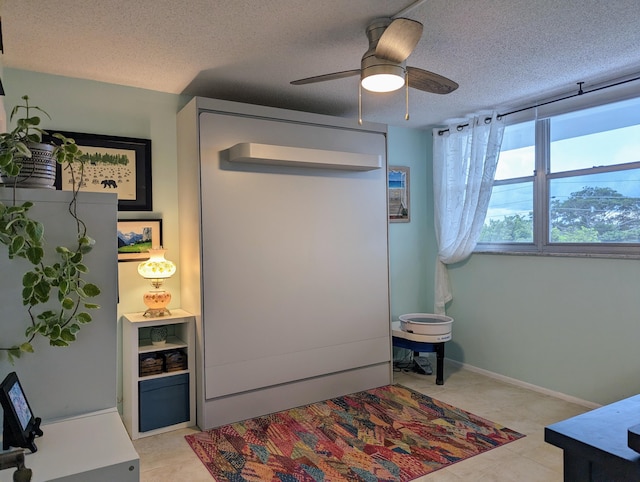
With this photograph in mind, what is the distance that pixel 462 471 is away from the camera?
2.51m

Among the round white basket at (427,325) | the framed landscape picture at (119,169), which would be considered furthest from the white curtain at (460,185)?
the framed landscape picture at (119,169)

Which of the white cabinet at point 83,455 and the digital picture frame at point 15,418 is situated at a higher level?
the digital picture frame at point 15,418

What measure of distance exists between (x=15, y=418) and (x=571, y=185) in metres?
3.78

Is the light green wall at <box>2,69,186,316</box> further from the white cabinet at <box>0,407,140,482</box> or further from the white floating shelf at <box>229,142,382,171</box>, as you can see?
the white cabinet at <box>0,407,140,482</box>

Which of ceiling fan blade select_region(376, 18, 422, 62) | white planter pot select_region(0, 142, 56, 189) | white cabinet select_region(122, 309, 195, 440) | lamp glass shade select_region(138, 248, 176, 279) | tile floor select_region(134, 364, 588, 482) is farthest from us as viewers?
lamp glass shade select_region(138, 248, 176, 279)

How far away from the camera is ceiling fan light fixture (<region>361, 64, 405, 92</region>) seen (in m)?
2.24

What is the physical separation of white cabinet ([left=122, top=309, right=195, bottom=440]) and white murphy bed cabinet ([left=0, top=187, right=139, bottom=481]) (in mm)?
1356

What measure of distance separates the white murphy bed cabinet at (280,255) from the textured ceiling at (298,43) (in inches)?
13.5

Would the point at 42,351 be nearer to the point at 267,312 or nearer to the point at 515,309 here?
the point at 267,312

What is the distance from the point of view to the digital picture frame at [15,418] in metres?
1.28

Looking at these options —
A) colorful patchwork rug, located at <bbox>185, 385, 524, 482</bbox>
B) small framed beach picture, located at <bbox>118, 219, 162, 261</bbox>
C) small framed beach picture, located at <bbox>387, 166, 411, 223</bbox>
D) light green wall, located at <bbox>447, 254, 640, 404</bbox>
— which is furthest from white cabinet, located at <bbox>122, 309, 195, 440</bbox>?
light green wall, located at <bbox>447, 254, 640, 404</bbox>

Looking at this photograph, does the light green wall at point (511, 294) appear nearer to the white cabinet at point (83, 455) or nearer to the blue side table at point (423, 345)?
the blue side table at point (423, 345)

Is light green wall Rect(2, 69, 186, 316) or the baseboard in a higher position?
light green wall Rect(2, 69, 186, 316)

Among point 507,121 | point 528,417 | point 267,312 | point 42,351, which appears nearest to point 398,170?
point 507,121
